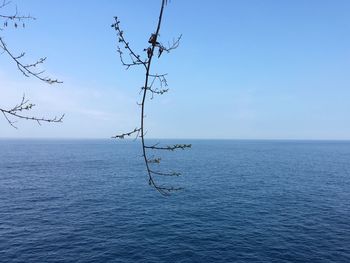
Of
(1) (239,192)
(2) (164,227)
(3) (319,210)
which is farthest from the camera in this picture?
(1) (239,192)

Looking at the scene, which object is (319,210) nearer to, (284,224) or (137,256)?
(284,224)

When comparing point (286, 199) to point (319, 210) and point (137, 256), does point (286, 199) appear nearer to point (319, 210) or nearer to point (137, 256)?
point (319, 210)

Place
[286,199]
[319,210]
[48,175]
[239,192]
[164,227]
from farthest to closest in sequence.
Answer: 1. [48,175]
2. [239,192]
3. [286,199]
4. [319,210]
5. [164,227]

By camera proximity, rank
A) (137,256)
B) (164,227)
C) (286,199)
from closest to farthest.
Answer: (137,256) → (164,227) → (286,199)

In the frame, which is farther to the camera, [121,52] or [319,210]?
[319,210]

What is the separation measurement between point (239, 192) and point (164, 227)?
34.3 metres

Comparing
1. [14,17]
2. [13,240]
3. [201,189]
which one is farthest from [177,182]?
[14,17]

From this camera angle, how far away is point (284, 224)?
59156 mm

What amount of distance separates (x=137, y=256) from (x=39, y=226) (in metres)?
22.4

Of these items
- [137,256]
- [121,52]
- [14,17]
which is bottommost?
[137,256]

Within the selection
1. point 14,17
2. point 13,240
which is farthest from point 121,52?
point 13,240

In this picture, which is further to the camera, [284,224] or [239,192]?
[239,192]

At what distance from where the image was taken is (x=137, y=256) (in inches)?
1807

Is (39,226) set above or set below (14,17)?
below
